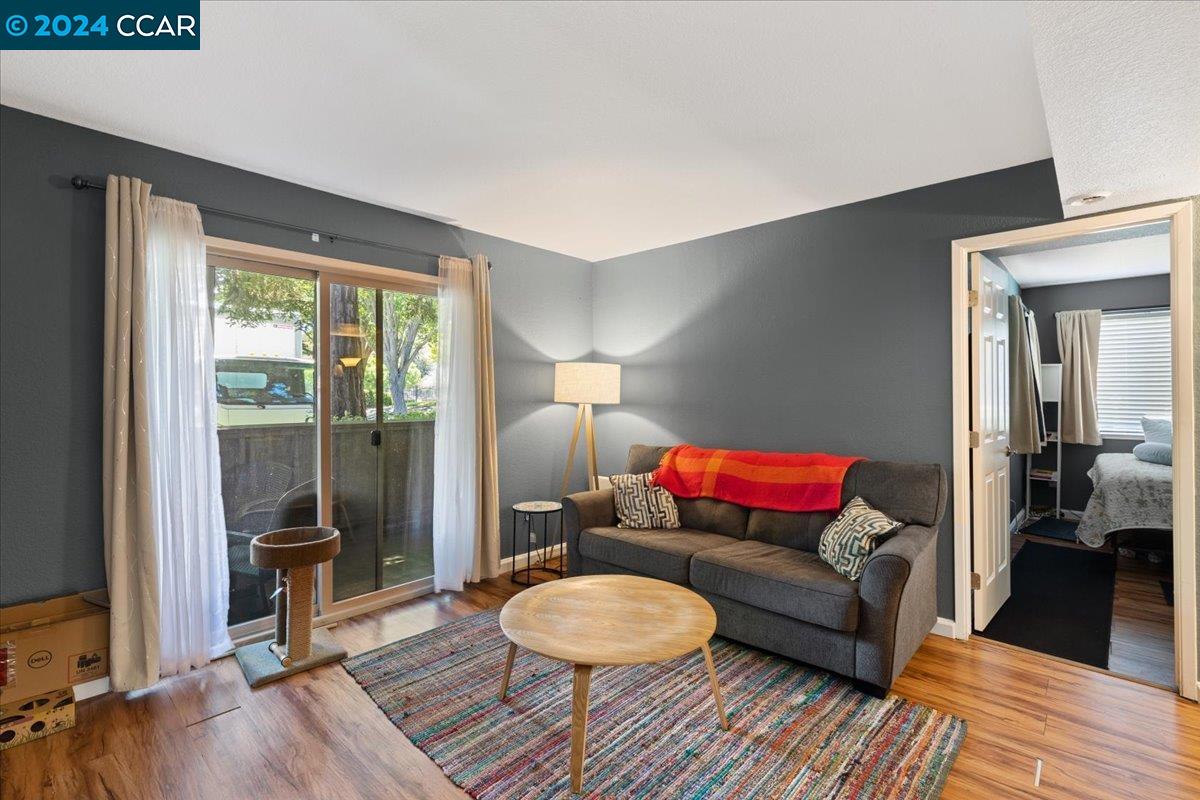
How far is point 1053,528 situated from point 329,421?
20.9 ft

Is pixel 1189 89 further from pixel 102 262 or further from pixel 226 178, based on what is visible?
pixel 102 262

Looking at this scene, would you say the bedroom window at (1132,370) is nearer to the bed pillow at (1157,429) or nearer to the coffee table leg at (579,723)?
the bed pillow at (1157,429)

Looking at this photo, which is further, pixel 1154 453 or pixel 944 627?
pixel 1154 453

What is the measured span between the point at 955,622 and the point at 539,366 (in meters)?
3.25

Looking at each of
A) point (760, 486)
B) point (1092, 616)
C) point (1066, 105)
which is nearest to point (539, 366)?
point (760, 486)

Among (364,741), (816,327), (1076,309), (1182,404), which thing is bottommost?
(364,741)

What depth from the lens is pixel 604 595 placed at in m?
2.46

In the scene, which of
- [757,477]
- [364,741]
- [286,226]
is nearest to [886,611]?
[757,477]

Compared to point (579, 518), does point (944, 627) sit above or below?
below

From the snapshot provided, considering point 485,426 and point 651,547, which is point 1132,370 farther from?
point 485,426

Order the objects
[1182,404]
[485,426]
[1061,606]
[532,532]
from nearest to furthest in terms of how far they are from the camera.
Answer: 1. [1182,404]
2. [1061,606]
3. [485,426]
4. [532,532]

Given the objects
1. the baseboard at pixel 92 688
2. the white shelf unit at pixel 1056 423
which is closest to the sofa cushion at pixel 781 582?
the baseboard at pixel 92 688

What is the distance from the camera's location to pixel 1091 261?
4.57 metres

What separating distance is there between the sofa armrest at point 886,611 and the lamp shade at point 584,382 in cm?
229
